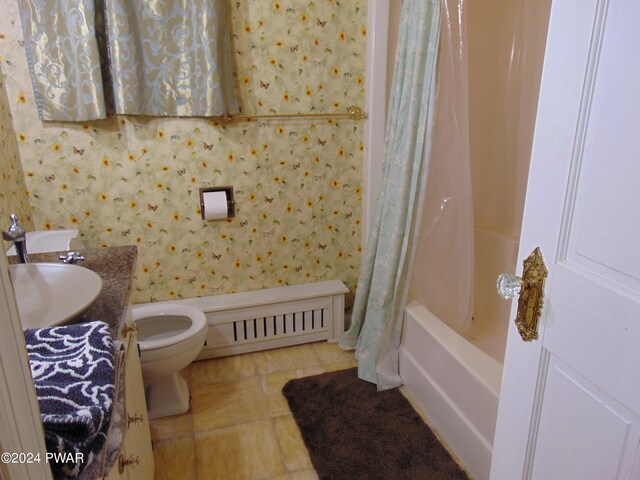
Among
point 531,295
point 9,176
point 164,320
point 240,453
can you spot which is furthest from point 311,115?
point 531,295

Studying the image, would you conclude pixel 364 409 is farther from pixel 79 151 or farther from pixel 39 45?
pixel 39 45

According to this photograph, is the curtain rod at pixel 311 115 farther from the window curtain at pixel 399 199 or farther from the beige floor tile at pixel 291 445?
the beige floor tile at pixel 291 445

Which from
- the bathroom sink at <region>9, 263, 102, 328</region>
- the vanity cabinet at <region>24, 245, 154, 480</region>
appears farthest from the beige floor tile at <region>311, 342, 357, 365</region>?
the bathroom sink at <region>9, 263, 102, 328</region>

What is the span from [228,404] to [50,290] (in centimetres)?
114

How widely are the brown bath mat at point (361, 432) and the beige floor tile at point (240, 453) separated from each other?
0.48 ft

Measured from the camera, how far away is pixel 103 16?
1.92 m

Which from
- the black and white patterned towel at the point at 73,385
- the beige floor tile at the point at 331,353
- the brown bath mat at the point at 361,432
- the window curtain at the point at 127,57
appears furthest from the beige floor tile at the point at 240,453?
the window curtain at the point at 127,57

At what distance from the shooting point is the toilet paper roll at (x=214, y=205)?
7.32 feet

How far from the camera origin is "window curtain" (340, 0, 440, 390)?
73.5 inches

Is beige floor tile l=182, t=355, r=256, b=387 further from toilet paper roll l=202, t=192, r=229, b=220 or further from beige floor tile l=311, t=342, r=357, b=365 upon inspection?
toilet paper roll l=202, t=192, r=229, b=220

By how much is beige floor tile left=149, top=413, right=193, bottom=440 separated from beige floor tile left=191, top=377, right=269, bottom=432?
0.10 feet

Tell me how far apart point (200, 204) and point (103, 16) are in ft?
2.99

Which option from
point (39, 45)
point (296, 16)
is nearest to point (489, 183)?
point (296, 16)

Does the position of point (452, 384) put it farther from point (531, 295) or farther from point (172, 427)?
point (172, 427)
